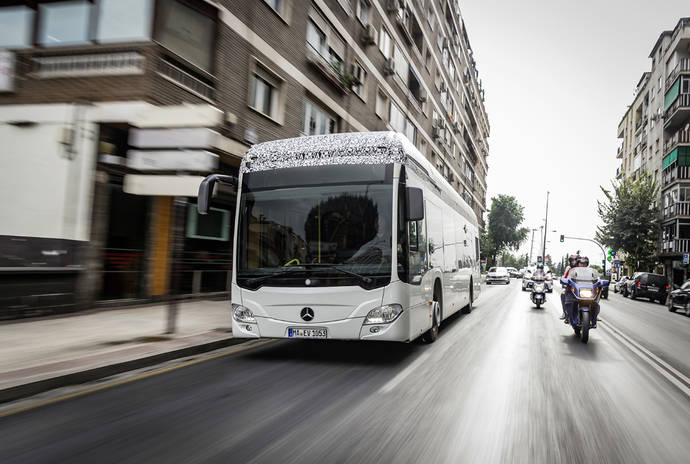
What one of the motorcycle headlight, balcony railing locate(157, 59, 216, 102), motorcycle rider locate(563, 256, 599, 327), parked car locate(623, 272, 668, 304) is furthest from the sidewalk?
parked car locate(623, 272, 668, 304)

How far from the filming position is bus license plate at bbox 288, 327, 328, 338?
6000 mm

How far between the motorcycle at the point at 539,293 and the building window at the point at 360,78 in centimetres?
1070

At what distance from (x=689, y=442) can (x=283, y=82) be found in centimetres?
1394

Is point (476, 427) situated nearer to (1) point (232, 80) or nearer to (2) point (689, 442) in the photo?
(2) point (689, 442)

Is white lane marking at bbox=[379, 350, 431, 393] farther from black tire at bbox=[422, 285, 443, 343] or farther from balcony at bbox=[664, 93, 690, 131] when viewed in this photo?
balcony at bbox=[664, 93, 690, 131]

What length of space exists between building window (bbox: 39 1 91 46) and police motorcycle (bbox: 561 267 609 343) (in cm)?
1094

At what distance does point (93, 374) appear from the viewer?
509 centimetres

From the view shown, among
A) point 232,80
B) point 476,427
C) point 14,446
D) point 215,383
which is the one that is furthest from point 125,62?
point 476,427

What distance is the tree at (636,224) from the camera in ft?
134

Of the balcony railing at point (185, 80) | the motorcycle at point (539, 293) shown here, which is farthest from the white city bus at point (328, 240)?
the motorcycle at point (539, 293)

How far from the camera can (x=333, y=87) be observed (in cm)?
1897

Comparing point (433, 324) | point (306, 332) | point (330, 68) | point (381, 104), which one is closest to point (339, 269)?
point (306, 332)

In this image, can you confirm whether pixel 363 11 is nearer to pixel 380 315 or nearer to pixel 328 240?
pixel 328 240

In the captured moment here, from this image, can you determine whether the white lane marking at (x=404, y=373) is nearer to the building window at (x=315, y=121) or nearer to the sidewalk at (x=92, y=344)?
the sidewalk at (x=92, y=344)
